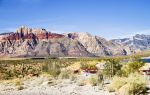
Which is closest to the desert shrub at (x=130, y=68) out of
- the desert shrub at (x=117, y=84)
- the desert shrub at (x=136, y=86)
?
the desert shrub at (x=117, y=84)

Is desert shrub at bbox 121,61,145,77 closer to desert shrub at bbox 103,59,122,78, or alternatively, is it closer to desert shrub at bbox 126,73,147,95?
desert shrub at bbox 103,59,122,78

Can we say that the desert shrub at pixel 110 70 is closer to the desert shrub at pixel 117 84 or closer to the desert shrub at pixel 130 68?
the desert shrub at pixel 130 68

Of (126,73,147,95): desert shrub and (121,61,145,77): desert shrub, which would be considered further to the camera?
(121,61,145,77): desert shrub

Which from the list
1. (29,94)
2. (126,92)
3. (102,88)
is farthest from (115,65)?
(126,92)

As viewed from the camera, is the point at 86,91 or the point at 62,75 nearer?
the point at 86,91

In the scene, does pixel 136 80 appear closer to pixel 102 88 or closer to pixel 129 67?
pixel 102 88

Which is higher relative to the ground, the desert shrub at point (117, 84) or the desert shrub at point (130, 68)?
the desert shrub at point (130, 68)

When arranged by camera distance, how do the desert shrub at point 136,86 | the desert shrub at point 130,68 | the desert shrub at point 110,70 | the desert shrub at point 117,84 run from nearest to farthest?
1. the desert shrub at point 136,86
2. the desert shrub at point 117,84
3. the desert shrub at point 130,68
4. the desert shrub at point 110,70

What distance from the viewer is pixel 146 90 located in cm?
2412

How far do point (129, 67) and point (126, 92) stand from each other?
16576 mm

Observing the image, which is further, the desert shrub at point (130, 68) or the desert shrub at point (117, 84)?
the desert shrub at point (130, 68)

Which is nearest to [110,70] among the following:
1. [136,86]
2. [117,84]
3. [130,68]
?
[130,68]

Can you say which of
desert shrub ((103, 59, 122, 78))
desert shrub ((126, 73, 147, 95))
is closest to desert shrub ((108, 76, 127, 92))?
desert shrub ((126, 73, 147, 95))

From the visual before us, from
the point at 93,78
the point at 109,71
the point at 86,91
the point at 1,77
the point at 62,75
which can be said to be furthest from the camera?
the point at 1,77
